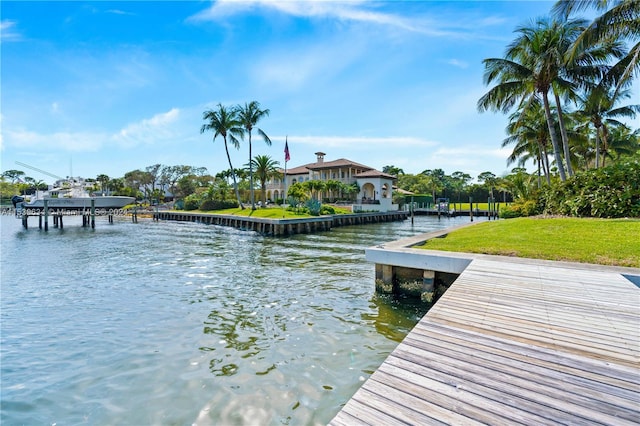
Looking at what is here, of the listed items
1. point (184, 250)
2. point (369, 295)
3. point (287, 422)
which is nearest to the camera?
point (287, 422)

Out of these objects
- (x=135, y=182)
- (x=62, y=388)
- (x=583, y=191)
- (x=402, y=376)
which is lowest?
(x=62, y=388)

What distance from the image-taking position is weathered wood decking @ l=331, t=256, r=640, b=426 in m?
2.28

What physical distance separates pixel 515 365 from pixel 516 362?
0.06 m

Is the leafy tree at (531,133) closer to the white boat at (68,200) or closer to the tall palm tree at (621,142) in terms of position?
the tall palm tree at (621,142)

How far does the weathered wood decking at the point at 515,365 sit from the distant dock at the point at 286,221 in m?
20.9

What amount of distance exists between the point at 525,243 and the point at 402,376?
766 cm

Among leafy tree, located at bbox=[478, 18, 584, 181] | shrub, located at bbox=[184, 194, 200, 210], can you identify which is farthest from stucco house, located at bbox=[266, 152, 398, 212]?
leafy tree, located at bbox=[478, 18, 584, 181]

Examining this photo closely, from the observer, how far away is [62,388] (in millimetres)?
4492

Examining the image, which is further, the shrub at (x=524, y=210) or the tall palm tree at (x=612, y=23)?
the shrub at (x=524, y=210)

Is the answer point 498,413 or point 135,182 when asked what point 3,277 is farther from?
point 135,182

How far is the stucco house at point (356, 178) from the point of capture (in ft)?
149

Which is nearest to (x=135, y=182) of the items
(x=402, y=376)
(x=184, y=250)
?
(x=184, y=250)

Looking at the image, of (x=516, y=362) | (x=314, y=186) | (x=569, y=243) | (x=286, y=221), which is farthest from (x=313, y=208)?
(x=516, y=362)

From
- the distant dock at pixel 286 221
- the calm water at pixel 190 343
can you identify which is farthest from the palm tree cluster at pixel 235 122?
the calm water at pixel 190 343
